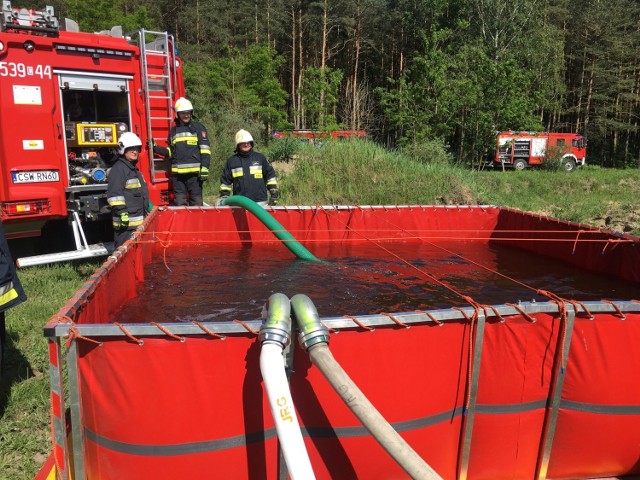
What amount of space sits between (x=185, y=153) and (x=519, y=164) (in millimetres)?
21538

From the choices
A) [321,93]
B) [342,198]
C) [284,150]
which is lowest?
[342,198]

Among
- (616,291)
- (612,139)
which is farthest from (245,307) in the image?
(612,139)

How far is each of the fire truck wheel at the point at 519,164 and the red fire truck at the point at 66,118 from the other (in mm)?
21225

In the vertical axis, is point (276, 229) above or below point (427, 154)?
below

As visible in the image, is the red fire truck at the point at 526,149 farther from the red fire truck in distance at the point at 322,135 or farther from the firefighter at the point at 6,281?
the firefighter at the point at 6,281

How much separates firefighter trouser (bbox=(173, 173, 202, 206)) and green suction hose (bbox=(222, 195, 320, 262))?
1.58m

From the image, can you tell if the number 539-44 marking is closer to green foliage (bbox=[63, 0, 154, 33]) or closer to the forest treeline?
the forest treeline

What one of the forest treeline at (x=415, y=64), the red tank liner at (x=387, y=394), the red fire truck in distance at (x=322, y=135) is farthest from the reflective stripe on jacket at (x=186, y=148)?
the forest treeline at (x=415, y=64)

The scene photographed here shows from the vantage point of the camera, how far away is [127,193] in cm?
596

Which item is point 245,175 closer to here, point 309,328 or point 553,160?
point 309,328

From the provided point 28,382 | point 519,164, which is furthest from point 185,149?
point 519,164

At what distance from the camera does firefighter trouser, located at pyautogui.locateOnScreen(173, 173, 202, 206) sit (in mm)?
7715

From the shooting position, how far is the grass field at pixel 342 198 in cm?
346

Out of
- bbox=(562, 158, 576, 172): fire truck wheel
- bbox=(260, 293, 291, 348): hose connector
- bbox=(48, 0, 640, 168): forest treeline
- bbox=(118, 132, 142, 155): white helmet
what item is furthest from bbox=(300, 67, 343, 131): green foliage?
bbox=(260, 293, 291, 348): hose connector
